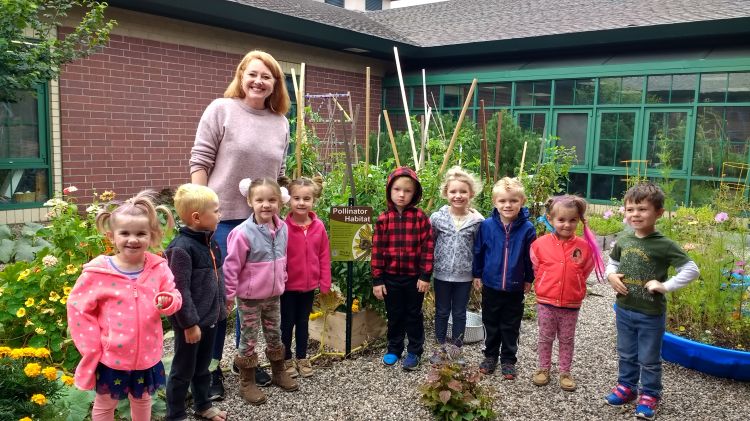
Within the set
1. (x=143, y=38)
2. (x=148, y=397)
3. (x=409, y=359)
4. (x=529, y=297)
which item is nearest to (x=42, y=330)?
(x=148, y=397)

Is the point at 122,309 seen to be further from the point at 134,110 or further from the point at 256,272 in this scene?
the point at 134,110

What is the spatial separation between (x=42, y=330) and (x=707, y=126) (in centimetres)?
1049

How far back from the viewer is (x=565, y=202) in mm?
3584

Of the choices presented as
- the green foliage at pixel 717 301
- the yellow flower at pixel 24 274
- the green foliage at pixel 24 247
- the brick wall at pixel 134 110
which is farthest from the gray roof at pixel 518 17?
the yellow flower at pixel 24 274

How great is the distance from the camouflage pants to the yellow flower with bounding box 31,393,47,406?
106 centimetres

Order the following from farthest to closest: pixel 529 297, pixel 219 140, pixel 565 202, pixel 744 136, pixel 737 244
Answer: pixel 744 136 → pixel 529 297 → pixel 737 244 → pixel 565 202 → pixel 219 140

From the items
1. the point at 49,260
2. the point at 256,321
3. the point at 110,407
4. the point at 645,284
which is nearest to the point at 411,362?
the point at 256,321

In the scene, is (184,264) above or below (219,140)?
below

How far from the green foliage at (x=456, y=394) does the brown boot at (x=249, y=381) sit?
0.96 m

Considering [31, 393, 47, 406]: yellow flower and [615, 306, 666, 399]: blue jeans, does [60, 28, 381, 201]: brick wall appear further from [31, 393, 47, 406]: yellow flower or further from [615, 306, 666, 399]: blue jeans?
[615, 306, 666, 399]: blue jeans

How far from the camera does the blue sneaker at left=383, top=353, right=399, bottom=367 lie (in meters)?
3.98

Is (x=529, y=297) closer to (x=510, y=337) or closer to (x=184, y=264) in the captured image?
(x=510, y=337)

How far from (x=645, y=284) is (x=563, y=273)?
0.47 metres

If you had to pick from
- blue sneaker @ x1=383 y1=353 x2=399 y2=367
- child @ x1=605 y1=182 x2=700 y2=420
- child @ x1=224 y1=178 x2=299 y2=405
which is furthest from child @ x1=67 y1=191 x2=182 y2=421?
child @ x1=605 y1=182 x2=700 y2=420
